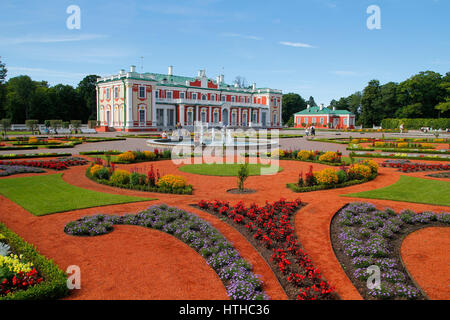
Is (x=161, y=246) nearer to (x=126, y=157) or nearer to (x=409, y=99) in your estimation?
(x=126, y=157)

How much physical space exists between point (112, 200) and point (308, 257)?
18.9ft

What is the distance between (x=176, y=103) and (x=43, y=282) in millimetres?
48487

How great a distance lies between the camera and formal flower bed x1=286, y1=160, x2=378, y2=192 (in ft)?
36.7

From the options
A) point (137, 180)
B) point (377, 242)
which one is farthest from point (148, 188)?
point (377, 242)

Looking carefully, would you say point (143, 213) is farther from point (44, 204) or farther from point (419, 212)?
point (419, 212)

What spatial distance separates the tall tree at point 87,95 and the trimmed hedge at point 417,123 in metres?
55.4

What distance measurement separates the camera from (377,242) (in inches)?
242

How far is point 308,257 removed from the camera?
18.5 feet

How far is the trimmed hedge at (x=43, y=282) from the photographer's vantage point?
427 centimetres

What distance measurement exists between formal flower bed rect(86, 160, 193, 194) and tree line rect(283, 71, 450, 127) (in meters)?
62.3

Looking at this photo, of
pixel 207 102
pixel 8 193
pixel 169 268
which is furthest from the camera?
pixel 207 102

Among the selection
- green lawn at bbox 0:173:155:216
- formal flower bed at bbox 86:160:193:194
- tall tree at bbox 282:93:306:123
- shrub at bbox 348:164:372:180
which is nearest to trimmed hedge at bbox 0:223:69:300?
green lawn at bbox 0:173:155:216
